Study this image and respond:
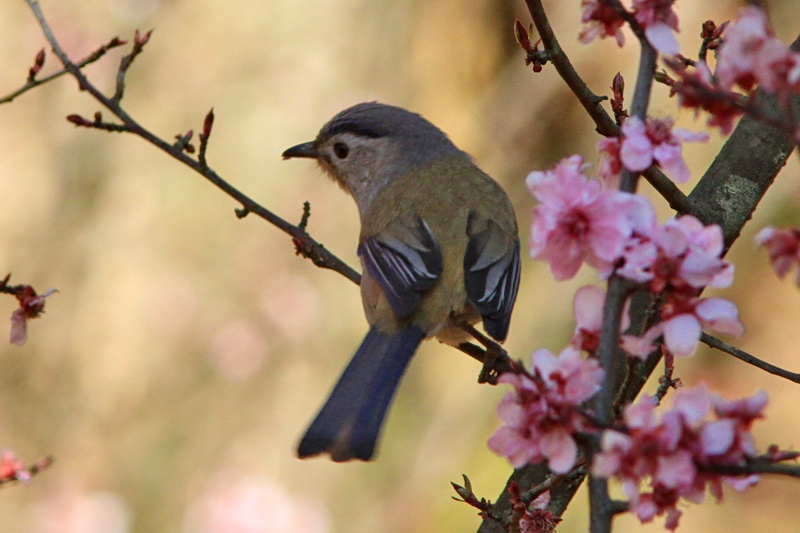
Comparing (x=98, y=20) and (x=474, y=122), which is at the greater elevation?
(x=474, y=122)

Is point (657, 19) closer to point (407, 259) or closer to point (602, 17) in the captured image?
point (602, 17)

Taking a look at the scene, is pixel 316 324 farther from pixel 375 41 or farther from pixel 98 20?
pixel 98 20

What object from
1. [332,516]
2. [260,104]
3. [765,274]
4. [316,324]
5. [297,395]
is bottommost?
[332,516]

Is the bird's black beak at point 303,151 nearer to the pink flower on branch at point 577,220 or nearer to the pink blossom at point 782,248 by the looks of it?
the pink flower on branch at point 577,220

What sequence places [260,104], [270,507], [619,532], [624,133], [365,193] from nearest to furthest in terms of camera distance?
[624,133], [365,193], [619,532], [270,507], [260,104]

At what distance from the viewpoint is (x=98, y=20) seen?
7.92 m

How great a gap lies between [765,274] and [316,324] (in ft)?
12.6

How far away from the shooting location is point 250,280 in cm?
865

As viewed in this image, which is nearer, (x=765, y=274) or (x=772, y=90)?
(x=772, y=90)

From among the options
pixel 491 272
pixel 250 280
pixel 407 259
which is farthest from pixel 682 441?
pixel 250 280

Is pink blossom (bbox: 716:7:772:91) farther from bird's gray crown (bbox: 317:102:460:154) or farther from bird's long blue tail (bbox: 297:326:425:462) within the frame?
bird's gray crown (bbox: 317:102:460:154)

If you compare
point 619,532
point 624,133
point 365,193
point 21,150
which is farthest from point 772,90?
point 21,150

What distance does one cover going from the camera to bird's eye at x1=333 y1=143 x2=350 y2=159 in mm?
4465

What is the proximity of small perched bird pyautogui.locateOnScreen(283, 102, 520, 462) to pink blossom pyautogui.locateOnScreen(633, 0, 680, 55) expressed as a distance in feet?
3.64
